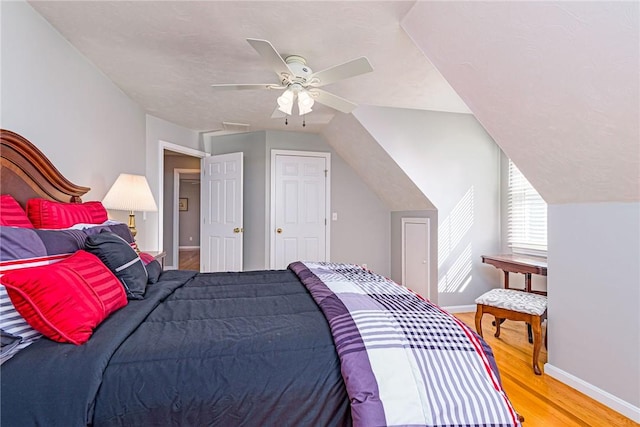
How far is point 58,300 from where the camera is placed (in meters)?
1.13

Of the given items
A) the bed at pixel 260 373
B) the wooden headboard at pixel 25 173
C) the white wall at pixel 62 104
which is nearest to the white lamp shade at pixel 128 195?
the white wall at pixel 62 104

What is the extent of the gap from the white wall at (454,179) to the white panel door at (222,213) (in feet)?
6.68

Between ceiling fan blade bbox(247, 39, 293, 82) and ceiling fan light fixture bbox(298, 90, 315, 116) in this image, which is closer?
ceiling fan blade bbox(247, 39, 293, 82)

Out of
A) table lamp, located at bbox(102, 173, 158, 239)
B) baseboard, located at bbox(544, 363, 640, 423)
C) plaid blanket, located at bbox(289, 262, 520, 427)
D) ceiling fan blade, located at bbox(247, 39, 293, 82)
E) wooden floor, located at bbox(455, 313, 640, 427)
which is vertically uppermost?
→ ceiling fan blade, located at bbox(247, 39, 293, 82)

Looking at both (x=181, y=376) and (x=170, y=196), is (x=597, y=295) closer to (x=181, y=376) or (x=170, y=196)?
(x=181, y=376)

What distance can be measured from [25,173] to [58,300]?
3.68 feet

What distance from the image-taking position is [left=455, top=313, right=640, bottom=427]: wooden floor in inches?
72.2

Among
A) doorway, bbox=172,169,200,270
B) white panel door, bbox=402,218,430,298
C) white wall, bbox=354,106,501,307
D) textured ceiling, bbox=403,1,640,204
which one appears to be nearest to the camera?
textured ceiling, bbox=403,1,640,204

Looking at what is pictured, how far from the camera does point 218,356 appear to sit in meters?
1.15

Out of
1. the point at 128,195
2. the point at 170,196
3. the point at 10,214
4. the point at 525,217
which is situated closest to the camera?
the point at 10,214

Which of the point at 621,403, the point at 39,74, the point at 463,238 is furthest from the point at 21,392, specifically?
the point at 463,238

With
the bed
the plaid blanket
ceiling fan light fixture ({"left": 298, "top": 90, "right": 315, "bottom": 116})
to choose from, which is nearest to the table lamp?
the bed

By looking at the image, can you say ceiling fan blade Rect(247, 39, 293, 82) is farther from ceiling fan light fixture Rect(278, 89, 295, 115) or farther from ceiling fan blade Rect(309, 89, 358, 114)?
ceiling fan blade Rect(309, 89, 358, 114)

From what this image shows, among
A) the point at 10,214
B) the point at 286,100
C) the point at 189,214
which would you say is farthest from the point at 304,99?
the point at 189,214
